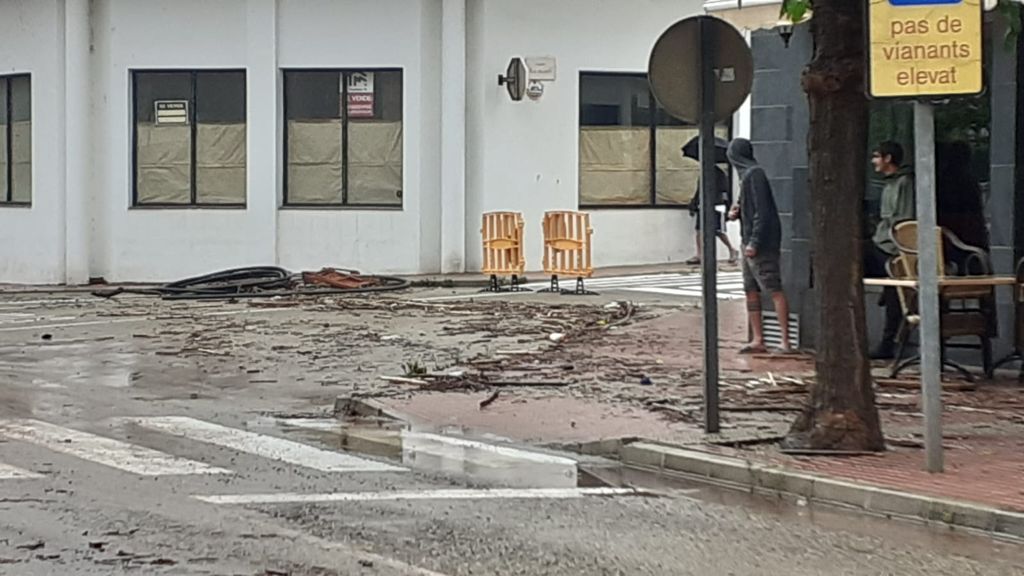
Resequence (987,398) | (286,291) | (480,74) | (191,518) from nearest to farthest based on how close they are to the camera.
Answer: (191,518)
(987,398)
(286,291)
(480,74)

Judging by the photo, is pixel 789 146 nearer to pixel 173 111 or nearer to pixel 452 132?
pixel 452 132

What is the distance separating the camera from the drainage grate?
15906mm

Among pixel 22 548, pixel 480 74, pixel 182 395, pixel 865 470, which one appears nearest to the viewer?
pixel 22 548

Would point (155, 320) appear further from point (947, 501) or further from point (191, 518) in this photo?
point (947, 501)

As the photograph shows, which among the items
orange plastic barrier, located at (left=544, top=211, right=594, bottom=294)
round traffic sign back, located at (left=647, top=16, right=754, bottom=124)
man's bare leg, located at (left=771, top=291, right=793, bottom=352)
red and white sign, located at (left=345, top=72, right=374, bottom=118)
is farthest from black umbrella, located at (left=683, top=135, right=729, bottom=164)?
round traffic sign back, located at (left=647, top=16, right=754, bottom=124)

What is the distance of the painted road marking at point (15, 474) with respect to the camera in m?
9.64

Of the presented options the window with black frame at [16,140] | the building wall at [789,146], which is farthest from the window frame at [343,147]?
the building wall at [789,146]

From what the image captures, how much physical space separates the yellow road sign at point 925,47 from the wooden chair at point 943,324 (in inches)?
158

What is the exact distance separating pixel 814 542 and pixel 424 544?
79.1 inches

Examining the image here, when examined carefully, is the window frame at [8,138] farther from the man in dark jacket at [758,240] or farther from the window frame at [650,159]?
the man in dark jacket at [758,240]

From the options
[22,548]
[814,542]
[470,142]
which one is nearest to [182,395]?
[22,548]

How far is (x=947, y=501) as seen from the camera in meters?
8.60

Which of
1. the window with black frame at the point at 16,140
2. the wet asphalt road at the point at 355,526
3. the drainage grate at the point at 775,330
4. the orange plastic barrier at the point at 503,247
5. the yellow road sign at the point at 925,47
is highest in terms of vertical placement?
the window with black frame at the point at 16,140

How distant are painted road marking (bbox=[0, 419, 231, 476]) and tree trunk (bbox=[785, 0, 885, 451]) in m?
3.89
